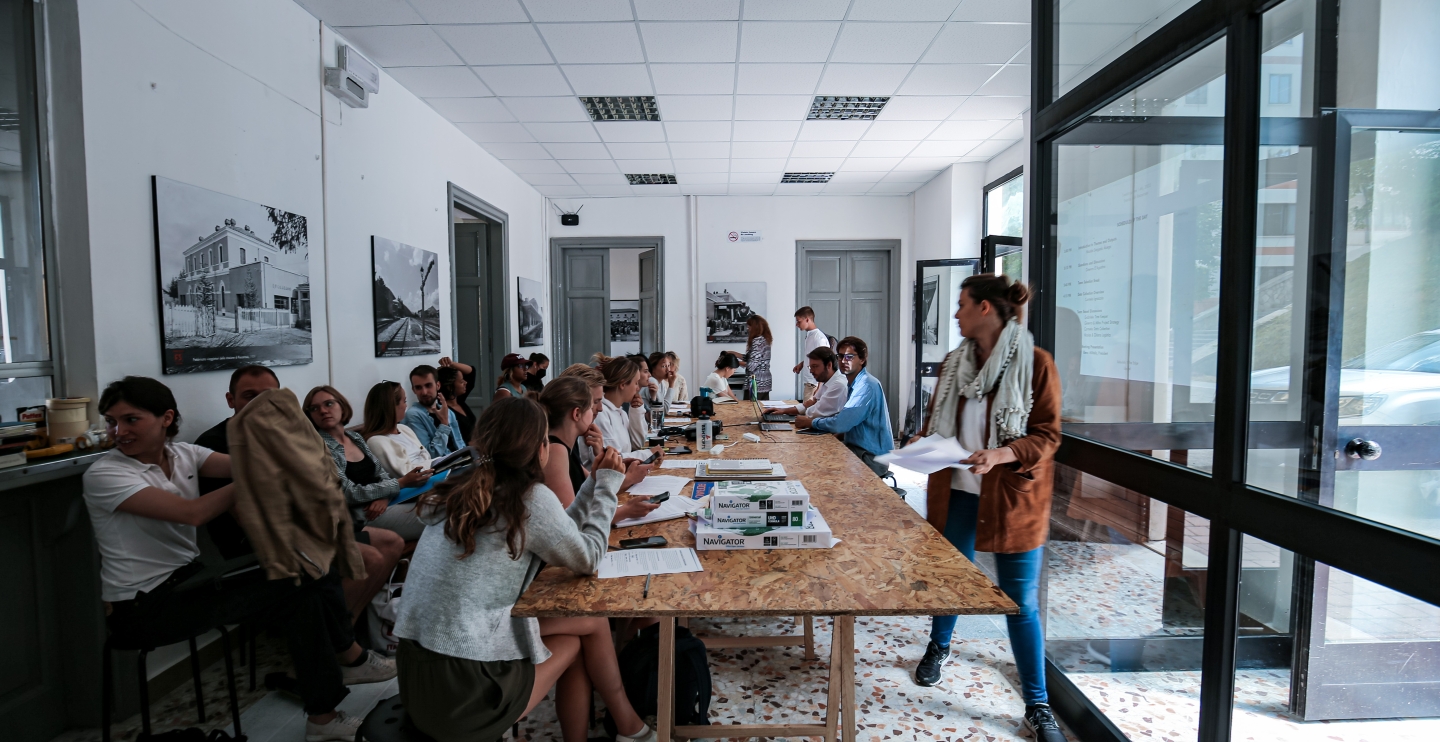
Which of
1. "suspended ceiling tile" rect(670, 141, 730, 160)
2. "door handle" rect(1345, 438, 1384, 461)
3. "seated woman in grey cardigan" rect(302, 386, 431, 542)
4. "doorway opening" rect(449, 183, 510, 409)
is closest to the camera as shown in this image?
Answer: "door handle" rect(1345, 438, 1384, 461)

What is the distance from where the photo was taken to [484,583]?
1571mm

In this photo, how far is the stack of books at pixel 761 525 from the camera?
71.3 inches

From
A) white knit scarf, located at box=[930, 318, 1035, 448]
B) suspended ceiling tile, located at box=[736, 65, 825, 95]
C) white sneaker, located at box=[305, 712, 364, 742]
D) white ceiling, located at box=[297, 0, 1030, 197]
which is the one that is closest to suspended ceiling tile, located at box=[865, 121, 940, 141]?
white ceiling, located at box=[297, 0, 1030, 197]

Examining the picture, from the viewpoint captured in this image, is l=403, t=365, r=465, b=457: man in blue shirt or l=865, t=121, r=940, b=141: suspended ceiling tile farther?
l=865, t=121, r=940, b=141: suspended ceiling tile

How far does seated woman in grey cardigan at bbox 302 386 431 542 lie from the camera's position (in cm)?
284

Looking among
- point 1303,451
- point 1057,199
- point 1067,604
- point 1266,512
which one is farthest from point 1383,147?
point 1067,604

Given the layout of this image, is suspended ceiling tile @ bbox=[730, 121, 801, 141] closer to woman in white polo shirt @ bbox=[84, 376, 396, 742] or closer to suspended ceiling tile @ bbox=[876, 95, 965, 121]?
suspended ceiling tile @ bbox=[876, 95, 965, 121]

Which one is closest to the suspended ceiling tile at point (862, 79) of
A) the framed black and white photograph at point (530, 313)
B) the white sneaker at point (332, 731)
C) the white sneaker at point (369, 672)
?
the framed black and white photograph at point (530, 313)

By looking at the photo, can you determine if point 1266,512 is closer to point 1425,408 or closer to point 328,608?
point 1425,408

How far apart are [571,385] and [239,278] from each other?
6.62ft

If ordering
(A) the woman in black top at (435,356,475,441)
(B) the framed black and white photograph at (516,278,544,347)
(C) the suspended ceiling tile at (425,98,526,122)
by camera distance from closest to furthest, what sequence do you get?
(A) the woman in black top at (435,356,475,441)
(C) the suspended ceiling tile at (425,98,526,122)
(B) the framed black and white photograph at (516,278,544,347)

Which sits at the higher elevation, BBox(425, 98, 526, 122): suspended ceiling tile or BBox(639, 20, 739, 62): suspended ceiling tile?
BBox(639, 20, 739, 62): suspended ceiling tile

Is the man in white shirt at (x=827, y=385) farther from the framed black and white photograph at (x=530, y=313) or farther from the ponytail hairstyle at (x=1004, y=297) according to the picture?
the framed black and white photograph at (x=530, y=313)

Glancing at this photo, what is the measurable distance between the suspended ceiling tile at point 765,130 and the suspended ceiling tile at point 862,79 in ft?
2.64
